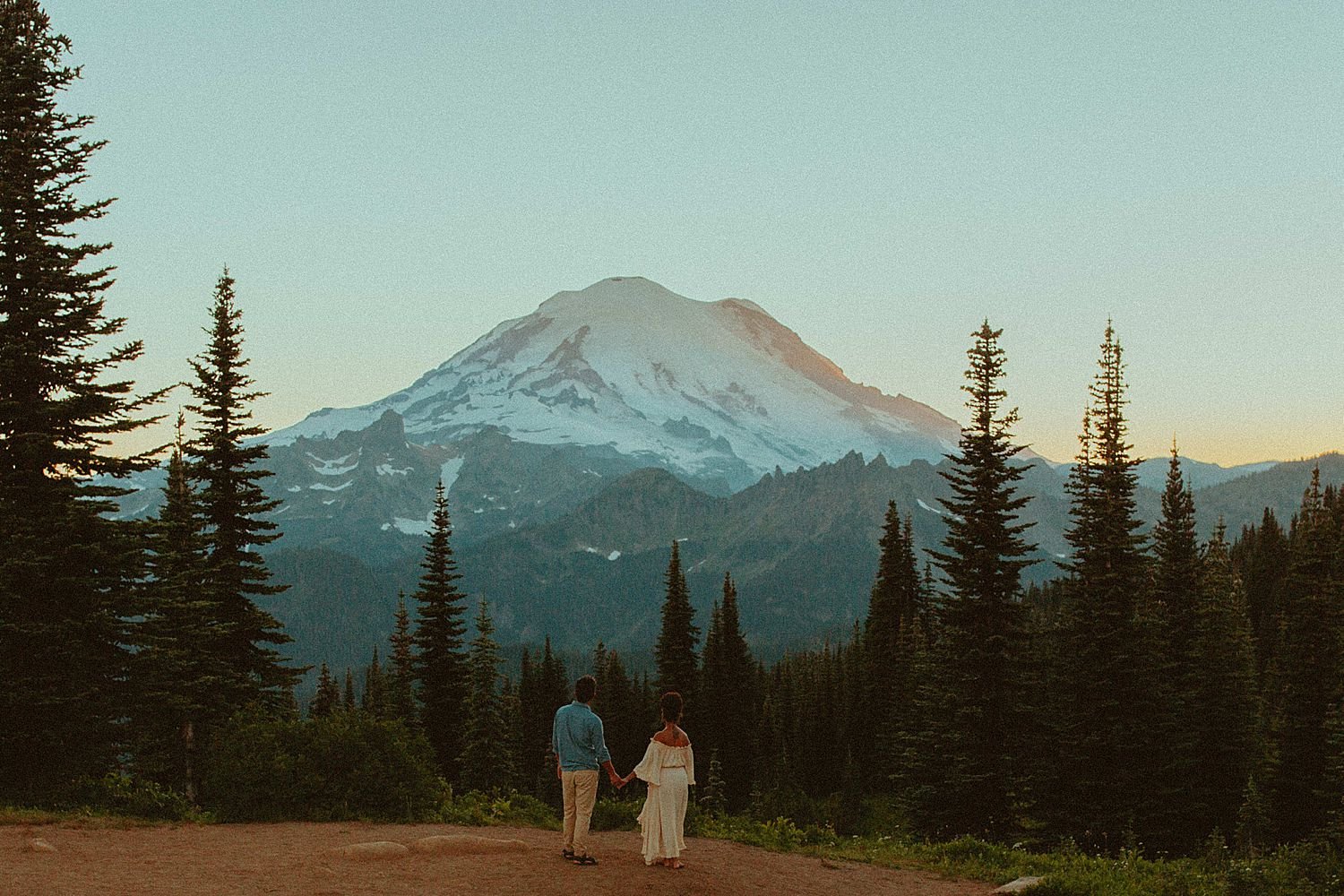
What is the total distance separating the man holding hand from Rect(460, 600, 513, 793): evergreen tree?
114ft

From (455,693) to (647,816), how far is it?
36266 millimetres

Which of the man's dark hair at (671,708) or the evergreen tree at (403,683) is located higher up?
the man's dark hair at (671,708)

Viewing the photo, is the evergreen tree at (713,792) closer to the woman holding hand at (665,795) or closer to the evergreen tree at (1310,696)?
the evergreen tree at (1310,696)

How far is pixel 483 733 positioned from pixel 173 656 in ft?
95.4

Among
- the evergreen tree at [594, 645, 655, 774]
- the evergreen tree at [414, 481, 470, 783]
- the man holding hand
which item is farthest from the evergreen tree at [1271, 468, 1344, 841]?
the evergreen tree at [594, 645, 655, 774]

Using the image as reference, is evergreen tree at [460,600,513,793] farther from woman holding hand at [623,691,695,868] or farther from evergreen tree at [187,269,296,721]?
woman holding hand at [623,691,695,868]

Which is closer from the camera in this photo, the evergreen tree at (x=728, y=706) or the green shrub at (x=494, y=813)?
the green shrub at (x=494, y=813)

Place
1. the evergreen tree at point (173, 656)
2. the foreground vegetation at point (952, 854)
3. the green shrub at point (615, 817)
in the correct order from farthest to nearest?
the evergreen tree at point (173, 656), the green shrub at point (615, 817), the foreground vegetation at point (952, 854)

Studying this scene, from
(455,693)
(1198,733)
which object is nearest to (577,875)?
(1198,733)

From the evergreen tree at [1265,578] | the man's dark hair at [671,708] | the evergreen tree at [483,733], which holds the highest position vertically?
the evergreen tree at [1265,578]

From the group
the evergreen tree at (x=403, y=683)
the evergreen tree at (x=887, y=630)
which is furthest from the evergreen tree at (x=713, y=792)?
the evergreen tree at (x=403, y=683)

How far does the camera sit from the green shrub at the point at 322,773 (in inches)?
807

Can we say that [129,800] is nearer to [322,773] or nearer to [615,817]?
[322,773]

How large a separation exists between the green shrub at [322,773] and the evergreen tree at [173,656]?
3.44 metres
